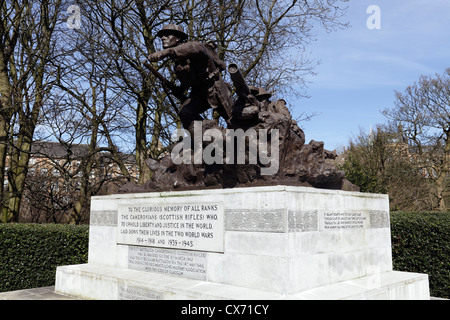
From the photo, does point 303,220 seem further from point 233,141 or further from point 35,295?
point 35,295

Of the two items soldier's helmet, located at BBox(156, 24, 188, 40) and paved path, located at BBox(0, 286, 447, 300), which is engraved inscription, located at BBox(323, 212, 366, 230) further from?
soldier's helmet, located at BBox(156, 24, 188, 40)

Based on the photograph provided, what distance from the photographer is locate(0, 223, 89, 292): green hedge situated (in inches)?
348

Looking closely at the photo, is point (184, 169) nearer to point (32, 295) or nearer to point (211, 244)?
point (211, 244)

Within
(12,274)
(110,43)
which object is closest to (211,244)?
(12,274)

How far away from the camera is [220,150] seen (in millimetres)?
5699

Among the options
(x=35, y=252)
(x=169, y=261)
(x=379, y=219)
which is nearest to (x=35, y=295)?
(x=35, y=252)

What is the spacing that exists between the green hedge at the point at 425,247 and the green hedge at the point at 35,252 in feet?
23.5

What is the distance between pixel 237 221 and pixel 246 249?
0.39m

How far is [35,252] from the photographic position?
9031 millimetres

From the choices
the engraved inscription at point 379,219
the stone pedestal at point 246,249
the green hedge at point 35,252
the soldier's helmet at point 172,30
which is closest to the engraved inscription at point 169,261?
the stone pedestal at point 246,249

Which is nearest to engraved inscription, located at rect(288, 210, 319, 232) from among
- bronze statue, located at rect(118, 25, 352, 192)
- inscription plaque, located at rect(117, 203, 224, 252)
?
bronze statue, located at rect(118, 25, 352, 192)

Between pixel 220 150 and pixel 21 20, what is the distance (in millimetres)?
10558

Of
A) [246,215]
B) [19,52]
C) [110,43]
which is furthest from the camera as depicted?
[19,52]
